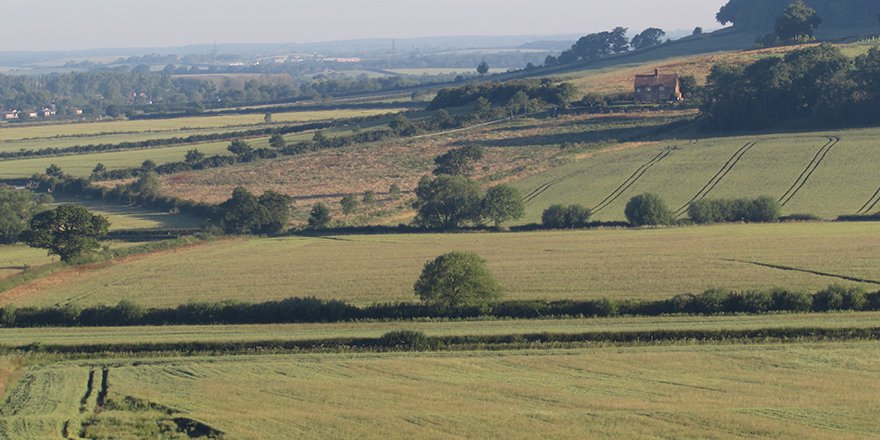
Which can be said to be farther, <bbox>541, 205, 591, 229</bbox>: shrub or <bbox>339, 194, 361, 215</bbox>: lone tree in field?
<bbox>339, 194, 361, 215</bbox>: lone tree in field

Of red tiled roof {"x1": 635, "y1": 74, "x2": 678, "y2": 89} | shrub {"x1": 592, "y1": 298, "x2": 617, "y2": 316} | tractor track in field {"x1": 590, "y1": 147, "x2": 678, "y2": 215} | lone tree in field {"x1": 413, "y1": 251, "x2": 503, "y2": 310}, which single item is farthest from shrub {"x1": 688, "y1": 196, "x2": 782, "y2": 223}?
red tiled roof {"x1": 635, "y1": 74, "x2": 678, "y2": 89}

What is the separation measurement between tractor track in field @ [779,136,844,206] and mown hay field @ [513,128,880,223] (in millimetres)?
74

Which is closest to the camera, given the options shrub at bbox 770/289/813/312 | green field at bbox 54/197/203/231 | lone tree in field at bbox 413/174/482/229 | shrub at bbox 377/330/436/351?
shrub at bbox 377/330/436/351

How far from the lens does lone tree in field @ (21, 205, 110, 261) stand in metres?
47.1

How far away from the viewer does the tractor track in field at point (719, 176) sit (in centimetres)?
6044

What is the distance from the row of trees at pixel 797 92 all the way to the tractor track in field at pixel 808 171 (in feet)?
25.3

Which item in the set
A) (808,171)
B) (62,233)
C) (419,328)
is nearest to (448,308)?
(419,328)

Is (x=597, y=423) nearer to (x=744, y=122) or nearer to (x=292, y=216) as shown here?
(x=292, y=216)

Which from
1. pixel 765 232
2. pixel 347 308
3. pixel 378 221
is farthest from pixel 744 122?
pixel 347 308

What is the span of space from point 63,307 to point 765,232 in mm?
40559

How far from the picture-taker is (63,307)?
119ft

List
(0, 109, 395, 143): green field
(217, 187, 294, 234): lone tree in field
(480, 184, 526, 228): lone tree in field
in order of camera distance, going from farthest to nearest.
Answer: (0, 109, 395, 143): green field
(217, 187, 294, 234): lone tree in field
(480, 184, 526, 228): lone tree in field

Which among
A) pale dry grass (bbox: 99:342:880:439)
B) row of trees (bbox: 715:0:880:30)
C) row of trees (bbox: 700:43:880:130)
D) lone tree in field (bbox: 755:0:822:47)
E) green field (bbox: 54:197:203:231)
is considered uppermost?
row of trees (bbox: 715:0:880:30)

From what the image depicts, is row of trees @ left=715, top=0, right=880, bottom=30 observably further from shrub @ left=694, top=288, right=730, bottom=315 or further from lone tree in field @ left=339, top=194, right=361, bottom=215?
shrub @ left=694, top=288, right=730, bottom=315
